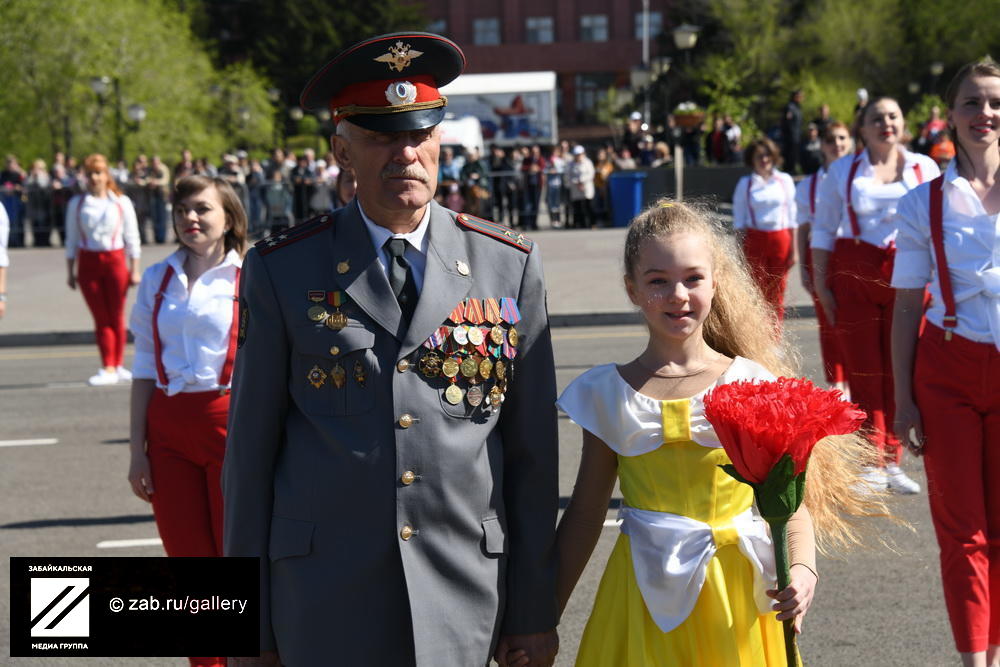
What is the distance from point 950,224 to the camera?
4426 millimetres

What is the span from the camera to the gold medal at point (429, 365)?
115 inches

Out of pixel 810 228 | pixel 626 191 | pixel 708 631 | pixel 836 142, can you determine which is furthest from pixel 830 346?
pixel 626 191

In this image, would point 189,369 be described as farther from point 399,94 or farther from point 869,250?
point 869,250

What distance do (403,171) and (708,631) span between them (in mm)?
1320

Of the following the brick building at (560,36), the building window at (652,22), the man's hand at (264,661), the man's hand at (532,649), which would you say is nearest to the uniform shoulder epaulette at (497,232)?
the man's hand at (532,649)

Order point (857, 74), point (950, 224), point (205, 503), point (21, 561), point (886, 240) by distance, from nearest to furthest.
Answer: point (21, 561)
point (950, 224)
point (205, 503)
point (886, 240)
point (857, 74)

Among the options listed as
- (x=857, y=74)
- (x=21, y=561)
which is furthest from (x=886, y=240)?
(x=857, y=74)

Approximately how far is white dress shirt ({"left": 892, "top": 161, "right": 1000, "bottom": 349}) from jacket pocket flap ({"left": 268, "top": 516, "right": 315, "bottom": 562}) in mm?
2517

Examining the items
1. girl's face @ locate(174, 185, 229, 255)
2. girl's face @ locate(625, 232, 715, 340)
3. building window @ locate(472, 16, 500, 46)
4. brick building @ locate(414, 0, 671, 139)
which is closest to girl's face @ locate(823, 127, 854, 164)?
girl's face @ locate(174, 185, 229, 255)

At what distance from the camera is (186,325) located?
491 centimetres

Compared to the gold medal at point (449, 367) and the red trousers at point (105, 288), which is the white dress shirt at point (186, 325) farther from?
the red trousers at point (105, 288)

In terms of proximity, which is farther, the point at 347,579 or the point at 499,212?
the point at 499,212

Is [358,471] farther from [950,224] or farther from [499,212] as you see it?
[499,212]

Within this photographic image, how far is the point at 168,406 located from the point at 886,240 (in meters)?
4.39
